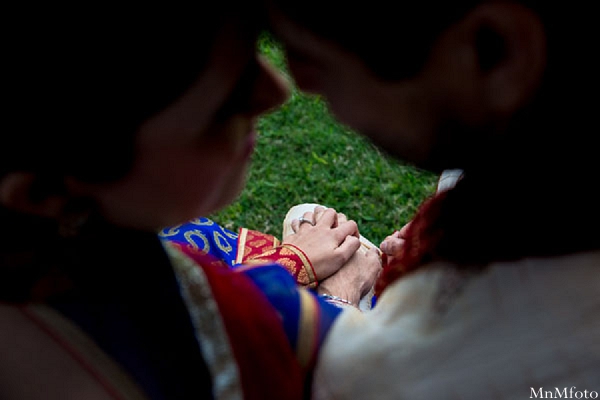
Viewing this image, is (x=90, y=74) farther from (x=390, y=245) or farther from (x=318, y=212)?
(x=318, y=212)

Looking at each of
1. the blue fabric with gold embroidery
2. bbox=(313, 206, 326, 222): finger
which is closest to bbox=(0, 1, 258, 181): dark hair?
the blue fabric with gold embroidery

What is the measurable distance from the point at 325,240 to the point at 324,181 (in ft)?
2.43

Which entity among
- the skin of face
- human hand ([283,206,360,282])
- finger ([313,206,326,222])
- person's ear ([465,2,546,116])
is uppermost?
person's ear ([465,2,546,116])

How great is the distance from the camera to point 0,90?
0.53m

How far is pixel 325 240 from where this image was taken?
1.44 m

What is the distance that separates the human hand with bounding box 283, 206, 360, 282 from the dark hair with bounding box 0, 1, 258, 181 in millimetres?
835

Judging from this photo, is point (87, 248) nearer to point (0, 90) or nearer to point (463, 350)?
point (0, 90)

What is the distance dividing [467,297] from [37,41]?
0.48m

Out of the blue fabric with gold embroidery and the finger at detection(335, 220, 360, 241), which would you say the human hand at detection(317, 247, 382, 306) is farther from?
the blue fabric with gold embroidery

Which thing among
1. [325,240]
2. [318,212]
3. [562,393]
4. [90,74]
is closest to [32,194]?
[90,74]

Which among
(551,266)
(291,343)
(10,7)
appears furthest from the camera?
(291,343)

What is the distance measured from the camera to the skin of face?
0.58 metres

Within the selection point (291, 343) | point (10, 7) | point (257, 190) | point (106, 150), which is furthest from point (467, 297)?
point (257, 190)

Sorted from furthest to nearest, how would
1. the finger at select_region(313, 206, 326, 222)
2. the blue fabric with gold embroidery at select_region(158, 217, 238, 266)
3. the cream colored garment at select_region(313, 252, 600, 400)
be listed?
the finger at select_region(313, 206, 326, 222)
the blue fabric with gold embroidery at select_region(158, 217, 238, 266)
the cream colored garment at select_region(313, 252, 600, 400)
